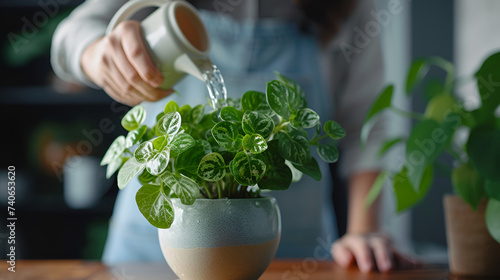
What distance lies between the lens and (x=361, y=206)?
91cm

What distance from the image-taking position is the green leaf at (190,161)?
0.37 m

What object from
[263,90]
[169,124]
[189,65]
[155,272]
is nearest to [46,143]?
[263,90]

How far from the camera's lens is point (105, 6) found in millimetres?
741

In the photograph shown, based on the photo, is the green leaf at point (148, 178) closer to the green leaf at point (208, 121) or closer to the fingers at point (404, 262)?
the green leaf at point (208, 121)

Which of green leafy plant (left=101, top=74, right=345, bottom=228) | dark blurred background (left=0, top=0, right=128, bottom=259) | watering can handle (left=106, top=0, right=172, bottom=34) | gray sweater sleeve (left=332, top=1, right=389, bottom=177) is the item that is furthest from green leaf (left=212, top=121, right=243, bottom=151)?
dark blurred background (left=0, top=0, right=128, bottom=259)

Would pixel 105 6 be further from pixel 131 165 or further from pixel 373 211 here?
pixel 373 211

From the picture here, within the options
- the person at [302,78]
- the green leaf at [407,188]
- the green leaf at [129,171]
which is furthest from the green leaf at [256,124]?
the person at [302,78]

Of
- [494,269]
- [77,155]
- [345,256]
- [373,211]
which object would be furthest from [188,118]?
[77,155]

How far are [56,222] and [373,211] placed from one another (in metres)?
1.40

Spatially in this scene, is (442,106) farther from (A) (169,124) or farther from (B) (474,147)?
(A) (169,124)

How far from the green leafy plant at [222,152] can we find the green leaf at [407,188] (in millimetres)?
246

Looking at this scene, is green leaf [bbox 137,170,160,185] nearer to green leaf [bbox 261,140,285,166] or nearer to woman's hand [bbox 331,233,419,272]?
green leaf [bbox 261,140,285,166]

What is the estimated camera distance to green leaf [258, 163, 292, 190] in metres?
0.39

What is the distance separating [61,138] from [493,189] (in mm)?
1616
